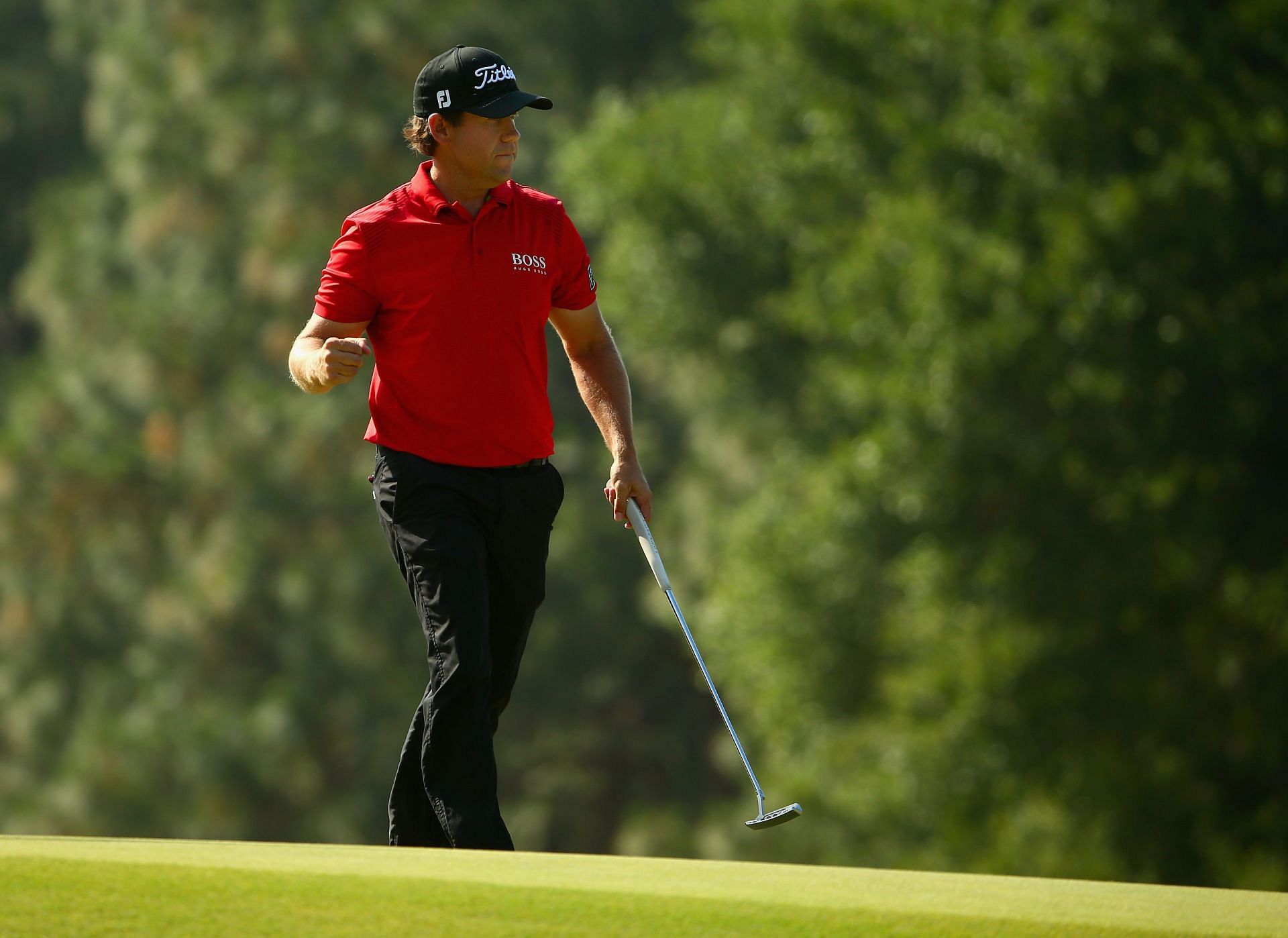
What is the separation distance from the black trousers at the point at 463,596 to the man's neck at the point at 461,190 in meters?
0.64

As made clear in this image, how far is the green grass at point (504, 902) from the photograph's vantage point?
135 inches

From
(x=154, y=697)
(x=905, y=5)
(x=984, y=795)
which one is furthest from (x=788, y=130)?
(x=154, y=697)

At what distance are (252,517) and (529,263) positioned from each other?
18670 mm

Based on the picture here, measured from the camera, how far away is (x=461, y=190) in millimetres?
5102

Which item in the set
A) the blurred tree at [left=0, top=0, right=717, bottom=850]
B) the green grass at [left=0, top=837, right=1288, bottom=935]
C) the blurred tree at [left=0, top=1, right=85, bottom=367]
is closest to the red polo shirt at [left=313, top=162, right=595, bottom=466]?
the green grass at [left=0, top=837, right=1288, bottom=935]

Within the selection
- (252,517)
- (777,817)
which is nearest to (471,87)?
(777,817)

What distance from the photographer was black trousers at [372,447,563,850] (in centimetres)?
499

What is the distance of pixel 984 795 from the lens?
55.0 feet

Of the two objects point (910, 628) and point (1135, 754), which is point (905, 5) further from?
point (1135, 754)

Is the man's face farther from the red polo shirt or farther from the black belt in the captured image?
the black belt

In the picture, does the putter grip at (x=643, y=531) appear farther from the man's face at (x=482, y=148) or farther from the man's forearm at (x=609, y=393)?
the man's face at (x=482, y=148)

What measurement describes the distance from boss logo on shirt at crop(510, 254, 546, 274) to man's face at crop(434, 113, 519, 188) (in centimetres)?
19

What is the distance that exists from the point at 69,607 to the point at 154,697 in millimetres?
1877

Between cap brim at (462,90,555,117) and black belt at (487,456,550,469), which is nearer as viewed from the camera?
cap brim at (462,90,555,117)
